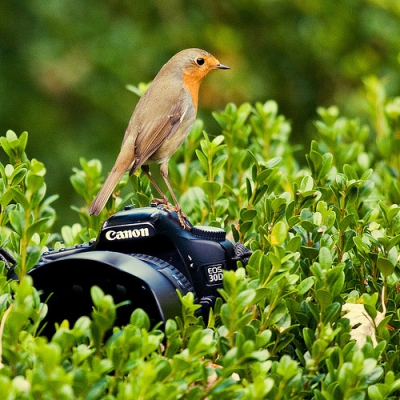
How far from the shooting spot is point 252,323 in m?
2.06

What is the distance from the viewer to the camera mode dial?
2.41 metres

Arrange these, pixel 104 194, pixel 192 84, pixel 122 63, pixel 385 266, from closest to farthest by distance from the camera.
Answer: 1. pixel 385 266
2. pixel 104 194
3. pixel 192 84
4. pixel 122 63

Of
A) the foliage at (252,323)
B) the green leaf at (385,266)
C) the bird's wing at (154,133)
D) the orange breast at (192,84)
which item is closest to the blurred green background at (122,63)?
the orange breast at (192,84)

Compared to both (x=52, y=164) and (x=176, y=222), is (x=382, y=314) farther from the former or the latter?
(x=52, y=164)

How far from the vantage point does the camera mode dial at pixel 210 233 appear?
7.89ft

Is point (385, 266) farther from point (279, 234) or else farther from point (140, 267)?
point (140, 267)

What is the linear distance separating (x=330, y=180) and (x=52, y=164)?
536 cm

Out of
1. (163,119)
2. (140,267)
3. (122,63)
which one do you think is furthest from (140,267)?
(122,63)

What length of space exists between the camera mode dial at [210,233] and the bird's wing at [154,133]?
943mm

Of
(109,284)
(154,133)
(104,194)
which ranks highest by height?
(154,133)

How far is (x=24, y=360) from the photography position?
1801 millimetres

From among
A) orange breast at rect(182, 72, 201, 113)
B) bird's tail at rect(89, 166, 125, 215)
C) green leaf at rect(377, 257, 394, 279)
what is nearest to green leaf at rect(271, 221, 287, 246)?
green leaf at rect(377, 257, 394, 279)

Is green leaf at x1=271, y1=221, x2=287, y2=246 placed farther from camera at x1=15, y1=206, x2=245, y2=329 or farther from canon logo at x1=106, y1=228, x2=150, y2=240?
canon logo at x1=106, y1=228, x2=150, y2=240

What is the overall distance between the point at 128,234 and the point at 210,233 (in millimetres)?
237
